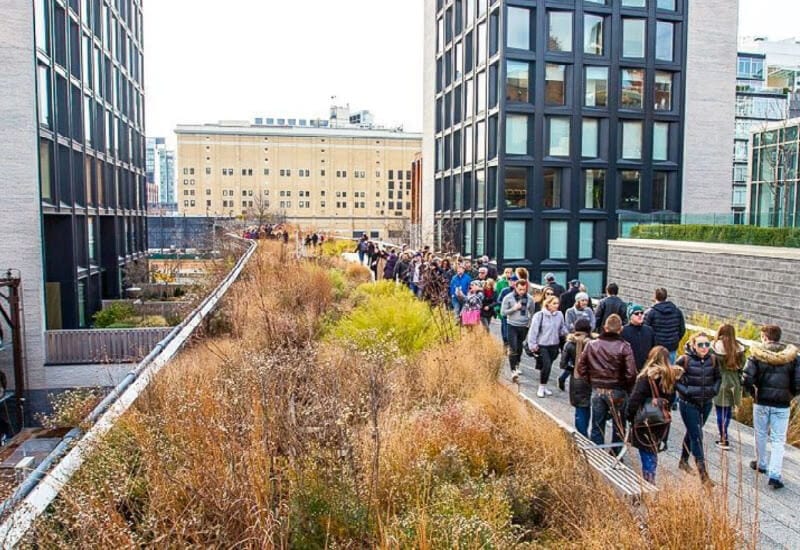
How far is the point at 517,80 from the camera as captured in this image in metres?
35.3

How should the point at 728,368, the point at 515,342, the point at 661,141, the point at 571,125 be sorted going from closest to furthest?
the point at 728,368
the point at 515,342
the point at 571,125
the point at 661,141

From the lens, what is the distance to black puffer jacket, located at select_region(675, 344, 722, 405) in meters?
6.86

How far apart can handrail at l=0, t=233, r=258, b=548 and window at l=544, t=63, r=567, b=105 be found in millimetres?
32095

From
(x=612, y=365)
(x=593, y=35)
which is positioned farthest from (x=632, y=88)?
(x=612, y=365)

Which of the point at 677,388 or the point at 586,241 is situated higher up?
the point at 586,241

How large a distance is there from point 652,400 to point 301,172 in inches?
4037

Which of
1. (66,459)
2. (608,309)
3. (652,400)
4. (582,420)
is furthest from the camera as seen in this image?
(608,309)

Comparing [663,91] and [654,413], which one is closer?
[654,413]

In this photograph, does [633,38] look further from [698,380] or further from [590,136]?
[698,380]

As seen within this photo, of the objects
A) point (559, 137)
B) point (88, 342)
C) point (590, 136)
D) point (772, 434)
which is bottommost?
point (88, 342)

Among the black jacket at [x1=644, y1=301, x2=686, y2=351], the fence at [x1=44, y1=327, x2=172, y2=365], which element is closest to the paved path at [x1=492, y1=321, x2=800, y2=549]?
the black jacket at [x1=644, y1=301, x2=686, y2=351]

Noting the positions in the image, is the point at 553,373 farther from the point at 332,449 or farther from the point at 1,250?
the point at 1,250

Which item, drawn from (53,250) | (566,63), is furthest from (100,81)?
(566,63)

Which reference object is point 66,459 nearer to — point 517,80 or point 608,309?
point 608,309
